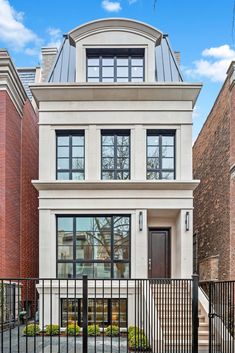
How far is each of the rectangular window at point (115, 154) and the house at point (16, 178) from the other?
9.45 feet

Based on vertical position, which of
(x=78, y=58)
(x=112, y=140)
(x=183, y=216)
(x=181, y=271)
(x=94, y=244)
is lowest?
(x=181, y=271)

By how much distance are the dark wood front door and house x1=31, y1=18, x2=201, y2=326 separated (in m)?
0.28

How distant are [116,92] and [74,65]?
209 centimetres

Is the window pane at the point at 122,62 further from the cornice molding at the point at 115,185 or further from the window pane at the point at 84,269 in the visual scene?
the window pane at the point at 84,269

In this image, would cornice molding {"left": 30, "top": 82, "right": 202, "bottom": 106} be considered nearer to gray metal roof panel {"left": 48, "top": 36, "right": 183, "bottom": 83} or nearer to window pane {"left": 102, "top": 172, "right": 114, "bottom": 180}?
gray metal roof panel {"left": 48, "top": 36, "right": 183, "bottom": 83}

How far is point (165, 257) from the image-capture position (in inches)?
512

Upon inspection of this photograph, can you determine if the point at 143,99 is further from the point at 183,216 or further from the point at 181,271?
the point at 181,271

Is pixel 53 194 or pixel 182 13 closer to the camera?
pixel 182 13

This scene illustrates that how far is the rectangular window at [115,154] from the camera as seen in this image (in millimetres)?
12258

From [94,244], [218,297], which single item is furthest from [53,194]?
[218,297]

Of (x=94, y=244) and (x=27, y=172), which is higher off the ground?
(x=27, y=172)

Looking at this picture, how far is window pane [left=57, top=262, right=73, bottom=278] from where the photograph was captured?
39.0 ft

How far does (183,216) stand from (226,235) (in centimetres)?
146

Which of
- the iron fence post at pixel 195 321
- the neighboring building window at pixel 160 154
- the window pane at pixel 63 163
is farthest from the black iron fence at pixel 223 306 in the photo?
the window pane at pixel 63 163
